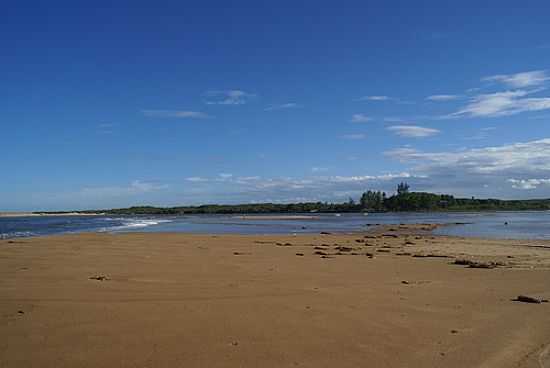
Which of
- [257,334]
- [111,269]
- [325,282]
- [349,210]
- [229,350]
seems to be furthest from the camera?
[349,210]

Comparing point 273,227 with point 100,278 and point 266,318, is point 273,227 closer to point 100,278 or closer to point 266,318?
point 100,278

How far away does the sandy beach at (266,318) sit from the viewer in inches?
204

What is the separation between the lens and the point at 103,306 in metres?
7.34

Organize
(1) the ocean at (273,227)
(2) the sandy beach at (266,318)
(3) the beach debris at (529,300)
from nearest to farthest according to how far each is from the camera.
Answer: (2) the sandy beach at (266,318) < (3) the beach debris at (529,300) < (1) the ocean at (273,227)

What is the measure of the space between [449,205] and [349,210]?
40.2m

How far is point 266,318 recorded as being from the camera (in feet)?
22.2

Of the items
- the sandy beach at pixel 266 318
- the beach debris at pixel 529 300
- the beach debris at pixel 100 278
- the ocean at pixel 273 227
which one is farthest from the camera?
the ocean at pixel 273 227

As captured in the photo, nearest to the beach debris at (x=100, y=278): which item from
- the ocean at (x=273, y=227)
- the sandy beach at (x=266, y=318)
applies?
the sandy beach at (x=266, y=318)

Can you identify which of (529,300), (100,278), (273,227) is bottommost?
(273,227)

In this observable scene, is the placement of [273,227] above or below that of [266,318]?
below

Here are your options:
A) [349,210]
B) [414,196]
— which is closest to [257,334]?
[414,196]

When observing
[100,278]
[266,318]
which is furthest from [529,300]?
[100,278]

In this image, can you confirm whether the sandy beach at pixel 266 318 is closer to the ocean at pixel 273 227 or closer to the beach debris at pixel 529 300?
the beach debris at pixel 529 300

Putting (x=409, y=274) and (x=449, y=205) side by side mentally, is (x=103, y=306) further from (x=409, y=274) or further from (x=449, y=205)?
(x=449, y=205)
